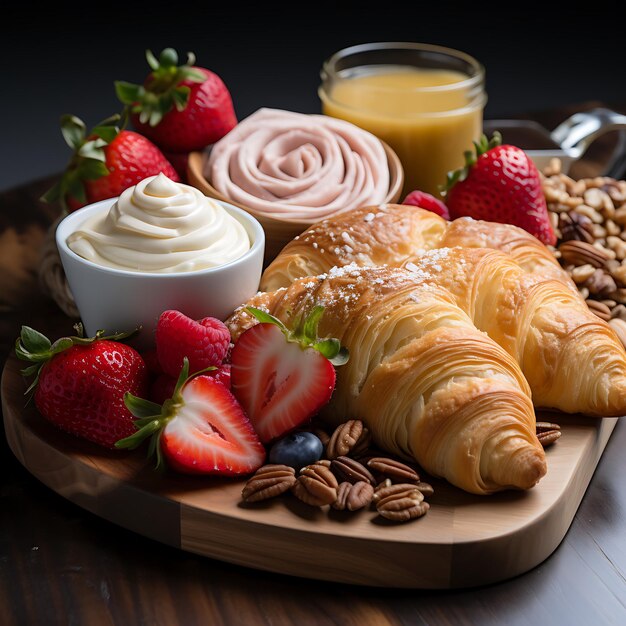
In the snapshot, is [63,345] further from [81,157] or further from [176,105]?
[176,105]

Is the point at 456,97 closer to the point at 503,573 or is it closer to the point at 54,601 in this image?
the point at 503,573

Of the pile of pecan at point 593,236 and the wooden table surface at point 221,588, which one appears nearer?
the wooden table surface at point 221,588

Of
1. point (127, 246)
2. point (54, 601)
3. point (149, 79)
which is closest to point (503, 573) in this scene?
point (54, 601)

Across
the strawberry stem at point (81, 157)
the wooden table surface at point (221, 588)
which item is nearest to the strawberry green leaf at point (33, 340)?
the wooden table surface at point (221, 588)

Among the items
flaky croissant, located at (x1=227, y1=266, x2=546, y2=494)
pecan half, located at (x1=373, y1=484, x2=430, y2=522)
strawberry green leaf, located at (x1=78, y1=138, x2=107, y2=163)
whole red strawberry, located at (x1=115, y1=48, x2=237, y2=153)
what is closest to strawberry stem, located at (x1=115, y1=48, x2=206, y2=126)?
whole red strawberry, located at (x1=115, y1=48, x2=237, y2=153)

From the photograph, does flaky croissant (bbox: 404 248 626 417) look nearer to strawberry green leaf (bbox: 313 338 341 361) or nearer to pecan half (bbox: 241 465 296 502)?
strawberry green leaf (bbox: 313 338 341 361)

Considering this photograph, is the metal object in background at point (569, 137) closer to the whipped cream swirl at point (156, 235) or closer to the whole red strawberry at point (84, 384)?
the whipped cream swirl at point (156, 235)

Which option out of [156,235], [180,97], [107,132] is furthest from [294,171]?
[156,235]
